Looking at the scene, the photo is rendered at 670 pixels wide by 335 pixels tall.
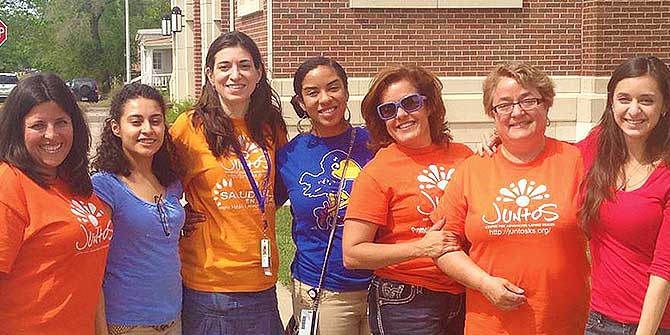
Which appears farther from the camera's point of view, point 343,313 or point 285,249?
point 285,249

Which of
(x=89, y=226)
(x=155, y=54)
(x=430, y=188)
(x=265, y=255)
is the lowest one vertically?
(x=265, y=255)

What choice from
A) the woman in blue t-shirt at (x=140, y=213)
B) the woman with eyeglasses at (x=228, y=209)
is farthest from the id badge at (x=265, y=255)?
the woman in blue t-shirt at (x=140, y=213)

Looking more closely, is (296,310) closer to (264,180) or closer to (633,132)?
(264,180)

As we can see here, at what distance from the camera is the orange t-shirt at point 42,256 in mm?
2959

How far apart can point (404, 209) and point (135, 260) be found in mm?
1184

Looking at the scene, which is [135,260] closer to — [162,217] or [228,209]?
[162,217]

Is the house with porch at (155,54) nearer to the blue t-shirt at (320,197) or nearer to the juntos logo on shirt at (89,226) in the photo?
the blue t-shirt at (320,197)

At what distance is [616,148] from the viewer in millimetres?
3283

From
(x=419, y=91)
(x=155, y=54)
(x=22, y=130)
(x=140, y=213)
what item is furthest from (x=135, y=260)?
(x=155, y=54)

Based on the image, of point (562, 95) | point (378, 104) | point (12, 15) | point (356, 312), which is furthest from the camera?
point (12, 15)

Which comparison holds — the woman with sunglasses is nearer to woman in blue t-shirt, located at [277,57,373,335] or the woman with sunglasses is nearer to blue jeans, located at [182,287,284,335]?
woman in blue t-shirt, located at [277,57,373,335]

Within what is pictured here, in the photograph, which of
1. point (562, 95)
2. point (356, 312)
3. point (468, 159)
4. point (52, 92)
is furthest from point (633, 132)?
point (562, 95)

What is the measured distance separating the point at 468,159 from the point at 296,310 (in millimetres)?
1230

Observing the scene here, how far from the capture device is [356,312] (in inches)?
154
